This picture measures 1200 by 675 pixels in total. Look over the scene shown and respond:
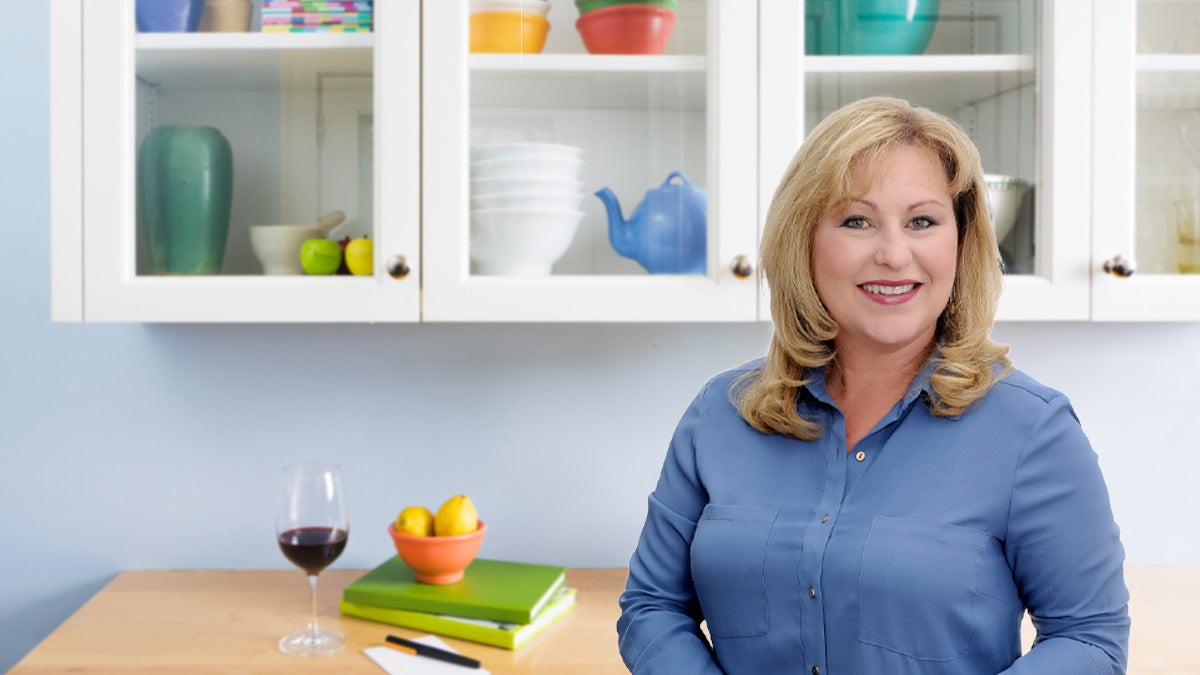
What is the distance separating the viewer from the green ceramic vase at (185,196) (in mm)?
1514

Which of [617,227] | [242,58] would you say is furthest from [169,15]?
[617,227]

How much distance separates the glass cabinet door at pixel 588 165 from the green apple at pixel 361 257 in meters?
0.09

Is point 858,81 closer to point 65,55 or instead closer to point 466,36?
point 466,36

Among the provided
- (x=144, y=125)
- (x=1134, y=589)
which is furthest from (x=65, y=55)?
(x=1134, y=589)

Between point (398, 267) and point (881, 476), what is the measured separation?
743 mm

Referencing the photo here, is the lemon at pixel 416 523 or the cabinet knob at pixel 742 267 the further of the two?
the lemon at pixel 416 523

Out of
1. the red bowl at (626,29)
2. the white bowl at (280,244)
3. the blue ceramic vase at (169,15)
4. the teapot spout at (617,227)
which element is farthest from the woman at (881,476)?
the blue ceramic vase at (169,15)

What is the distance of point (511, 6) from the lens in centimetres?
152

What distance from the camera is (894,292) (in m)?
1.03

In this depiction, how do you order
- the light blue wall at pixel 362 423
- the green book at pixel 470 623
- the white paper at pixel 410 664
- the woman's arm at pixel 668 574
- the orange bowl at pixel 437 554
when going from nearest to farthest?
the woman's arm at pixel 668 574 < the white paper at pixel 410 664 < the green book at pixel 470 623 < the orange bowl at pixel 437 554 < the light blue wall at pixel 362 423

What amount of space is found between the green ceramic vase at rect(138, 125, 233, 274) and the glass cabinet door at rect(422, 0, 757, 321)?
1.02 feet

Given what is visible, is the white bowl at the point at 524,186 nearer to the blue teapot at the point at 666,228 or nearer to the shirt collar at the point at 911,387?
the blue teapot at the point at 666,228

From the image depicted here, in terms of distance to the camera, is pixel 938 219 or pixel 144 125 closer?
pixel 938 219

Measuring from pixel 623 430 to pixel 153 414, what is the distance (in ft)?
2.64
